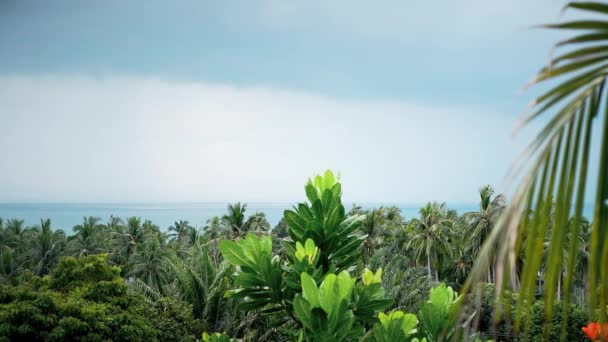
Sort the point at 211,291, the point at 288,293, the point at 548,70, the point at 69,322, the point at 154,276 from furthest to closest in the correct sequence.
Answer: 1. the point at 154,276
2. the point at 69,322
3. the point at 211,291
4. the point at 288,293
5. the point at 548,70

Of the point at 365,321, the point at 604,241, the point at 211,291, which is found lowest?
the point at 211,291

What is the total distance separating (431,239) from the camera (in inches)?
1663

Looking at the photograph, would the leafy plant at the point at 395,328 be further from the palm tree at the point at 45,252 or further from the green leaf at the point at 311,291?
the palm tree at the point at 45,252

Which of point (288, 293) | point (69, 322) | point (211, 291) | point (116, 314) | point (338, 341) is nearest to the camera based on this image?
point (338, 341)

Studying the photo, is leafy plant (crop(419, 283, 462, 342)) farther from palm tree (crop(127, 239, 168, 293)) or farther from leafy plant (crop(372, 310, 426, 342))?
palm tree (crop(127, 239, 168, 293))

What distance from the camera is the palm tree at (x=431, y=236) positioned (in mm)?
42031

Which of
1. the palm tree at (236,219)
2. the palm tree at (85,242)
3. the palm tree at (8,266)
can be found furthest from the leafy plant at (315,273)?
the palm tree at (85,242)

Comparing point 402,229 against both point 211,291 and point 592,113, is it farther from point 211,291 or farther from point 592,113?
point 592,113

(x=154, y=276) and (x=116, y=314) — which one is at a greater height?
(x=116, y=314)

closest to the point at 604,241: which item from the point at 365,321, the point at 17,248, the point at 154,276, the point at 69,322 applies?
the point at 365,321

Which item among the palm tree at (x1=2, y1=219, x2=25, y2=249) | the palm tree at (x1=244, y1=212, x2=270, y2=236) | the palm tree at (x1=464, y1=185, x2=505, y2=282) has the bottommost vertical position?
the palm tree at (x1=2, y1=219, x2=25, y2=249)

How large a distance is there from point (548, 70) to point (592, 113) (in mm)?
116

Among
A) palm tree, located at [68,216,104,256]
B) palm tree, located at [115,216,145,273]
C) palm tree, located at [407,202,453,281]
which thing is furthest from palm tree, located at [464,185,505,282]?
palm tree, located at [68,216,104,256]

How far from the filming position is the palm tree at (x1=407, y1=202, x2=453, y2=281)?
1655 inches
